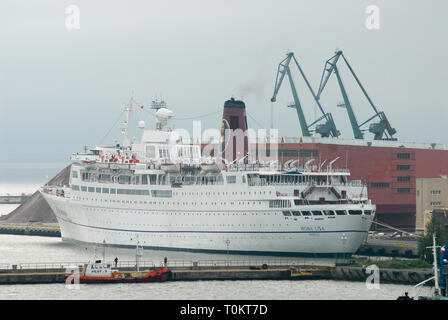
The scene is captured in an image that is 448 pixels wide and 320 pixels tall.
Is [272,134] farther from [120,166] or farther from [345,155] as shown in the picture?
[120,166]

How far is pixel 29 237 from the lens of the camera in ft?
324

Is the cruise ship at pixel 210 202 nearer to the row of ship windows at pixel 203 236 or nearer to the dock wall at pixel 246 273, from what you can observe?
the row of ship windows at pixel 203 236

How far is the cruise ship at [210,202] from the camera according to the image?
6831 centimetres

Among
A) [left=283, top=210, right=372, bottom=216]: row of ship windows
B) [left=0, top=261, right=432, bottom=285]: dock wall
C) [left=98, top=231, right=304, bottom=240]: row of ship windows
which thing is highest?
[left=283, top=210, right=372, bottom=216]: row of ship windows

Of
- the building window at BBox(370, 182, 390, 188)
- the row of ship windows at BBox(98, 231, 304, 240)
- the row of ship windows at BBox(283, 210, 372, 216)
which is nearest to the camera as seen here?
the row of ship windows at BBox(283, 210, 372, 216)

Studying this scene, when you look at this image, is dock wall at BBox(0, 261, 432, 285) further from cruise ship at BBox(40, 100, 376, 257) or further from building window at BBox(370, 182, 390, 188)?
building window at BBox(370, 182, 390, 188)

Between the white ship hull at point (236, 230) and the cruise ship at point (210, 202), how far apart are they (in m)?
0.07

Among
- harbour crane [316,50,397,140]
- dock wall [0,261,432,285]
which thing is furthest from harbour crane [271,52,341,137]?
dock wall [0,261,432,285]

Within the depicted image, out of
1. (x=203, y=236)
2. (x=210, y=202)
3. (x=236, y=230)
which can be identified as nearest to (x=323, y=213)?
(x=236, y=230)

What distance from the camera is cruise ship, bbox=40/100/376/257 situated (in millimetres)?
68312

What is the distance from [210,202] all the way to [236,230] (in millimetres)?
3066

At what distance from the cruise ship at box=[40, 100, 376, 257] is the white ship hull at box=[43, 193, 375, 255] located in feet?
0.23

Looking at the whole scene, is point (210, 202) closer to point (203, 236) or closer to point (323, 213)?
point (203, 236)
